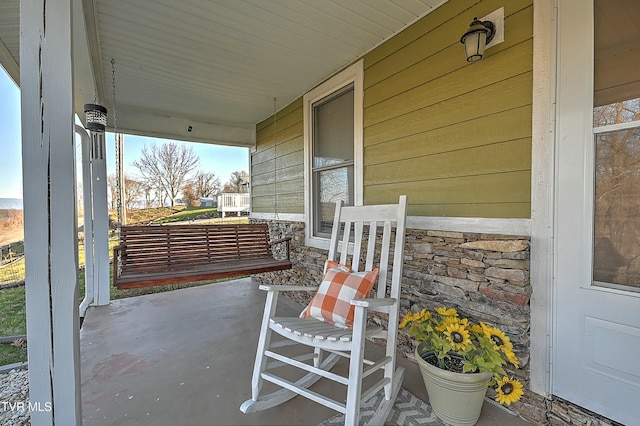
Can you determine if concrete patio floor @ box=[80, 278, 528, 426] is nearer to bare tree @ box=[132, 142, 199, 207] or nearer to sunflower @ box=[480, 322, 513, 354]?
sunflower @ box=[480, 322, 513, 354]

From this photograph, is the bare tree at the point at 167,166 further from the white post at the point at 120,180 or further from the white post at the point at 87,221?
the white post at the point at 87,221

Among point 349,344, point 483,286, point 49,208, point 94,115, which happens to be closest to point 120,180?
point 94,115

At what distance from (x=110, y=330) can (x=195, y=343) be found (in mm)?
998

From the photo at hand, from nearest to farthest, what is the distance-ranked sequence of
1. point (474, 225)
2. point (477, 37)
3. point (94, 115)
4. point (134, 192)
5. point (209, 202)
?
point (477, 37) < point (474, 225) < point (94, 115) < point (134, 192) < point (209, 202)

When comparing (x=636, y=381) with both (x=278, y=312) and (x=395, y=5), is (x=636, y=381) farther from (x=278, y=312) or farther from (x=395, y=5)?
(x=278, y=312)

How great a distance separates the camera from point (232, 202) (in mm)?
6500

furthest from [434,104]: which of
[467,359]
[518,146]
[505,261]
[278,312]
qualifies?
[278,312]

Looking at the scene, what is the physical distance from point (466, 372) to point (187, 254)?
289 cm

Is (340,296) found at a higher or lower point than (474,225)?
lower

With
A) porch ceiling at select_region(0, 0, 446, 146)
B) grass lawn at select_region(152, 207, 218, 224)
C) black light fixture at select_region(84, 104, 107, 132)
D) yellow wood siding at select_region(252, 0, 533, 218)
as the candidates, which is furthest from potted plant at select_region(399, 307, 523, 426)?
grass lawn at select_region(152, 207, 218, 224)

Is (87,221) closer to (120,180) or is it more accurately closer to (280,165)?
(120,180)

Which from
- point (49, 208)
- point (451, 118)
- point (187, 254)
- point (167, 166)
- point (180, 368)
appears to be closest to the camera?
point (49, 208)

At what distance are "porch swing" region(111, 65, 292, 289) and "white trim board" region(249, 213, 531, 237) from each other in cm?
171

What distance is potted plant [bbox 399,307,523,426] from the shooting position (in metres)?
1.52
